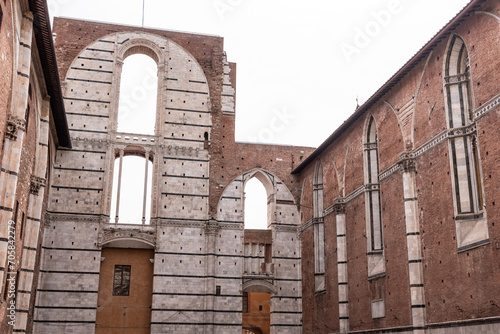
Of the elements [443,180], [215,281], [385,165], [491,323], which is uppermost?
[385,165]

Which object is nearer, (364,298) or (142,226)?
(364,298)

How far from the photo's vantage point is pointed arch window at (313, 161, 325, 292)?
22.8m

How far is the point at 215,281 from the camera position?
919 inches

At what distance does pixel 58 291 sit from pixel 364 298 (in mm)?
11213

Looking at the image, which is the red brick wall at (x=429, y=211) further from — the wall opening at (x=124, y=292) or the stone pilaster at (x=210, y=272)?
the wall opening at (x=124, y=292)

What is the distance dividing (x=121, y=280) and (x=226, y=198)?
212 inches

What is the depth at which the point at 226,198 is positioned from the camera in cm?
2472

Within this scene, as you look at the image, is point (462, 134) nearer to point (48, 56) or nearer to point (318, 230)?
point (318, 230)

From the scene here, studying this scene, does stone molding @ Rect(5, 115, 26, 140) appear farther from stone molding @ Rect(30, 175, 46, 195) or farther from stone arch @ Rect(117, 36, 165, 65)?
stone arch @ Rect(117, 36, 165, 65)

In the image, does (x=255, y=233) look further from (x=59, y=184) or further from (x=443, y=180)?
(x=443, y=180)

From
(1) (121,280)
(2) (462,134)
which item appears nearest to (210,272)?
(1) (121,280)

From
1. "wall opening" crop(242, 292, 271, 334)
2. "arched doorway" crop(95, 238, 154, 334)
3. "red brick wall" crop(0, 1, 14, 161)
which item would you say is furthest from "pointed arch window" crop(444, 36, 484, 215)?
"wall opening" crop(242, 292, 271, 334)

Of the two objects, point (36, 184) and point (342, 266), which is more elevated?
point (36, 184)

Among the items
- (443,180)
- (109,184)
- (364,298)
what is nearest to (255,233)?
(109,184)
